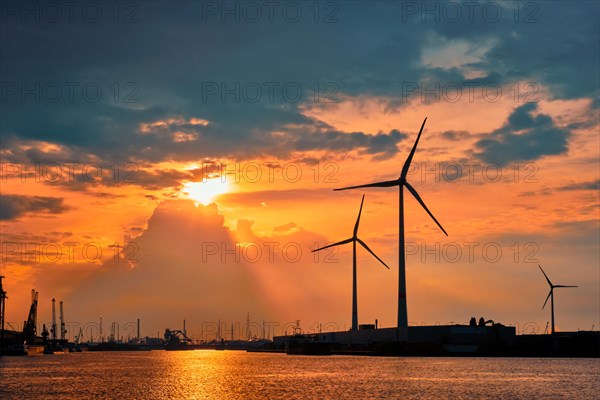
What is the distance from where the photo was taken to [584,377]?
7318 inches

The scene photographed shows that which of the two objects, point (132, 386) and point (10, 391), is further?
point (132, 386)

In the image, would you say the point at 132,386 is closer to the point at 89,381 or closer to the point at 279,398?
the point at 89,381

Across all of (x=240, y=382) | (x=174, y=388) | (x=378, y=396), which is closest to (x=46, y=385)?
(x=174, y=388)

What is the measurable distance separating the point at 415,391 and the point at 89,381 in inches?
3294

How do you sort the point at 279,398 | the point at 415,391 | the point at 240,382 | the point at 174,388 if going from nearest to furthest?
the point at 279,398
the point at 415,391
the point at 174,388
the point at 240,382

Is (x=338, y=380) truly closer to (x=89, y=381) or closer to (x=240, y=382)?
(x=240, y=382)

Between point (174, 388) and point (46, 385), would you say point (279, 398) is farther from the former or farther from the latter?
point (46, 385)

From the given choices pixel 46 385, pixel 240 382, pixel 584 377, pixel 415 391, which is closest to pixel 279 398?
pixel 415 391

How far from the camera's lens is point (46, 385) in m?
173

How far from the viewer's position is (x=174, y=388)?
541 feet

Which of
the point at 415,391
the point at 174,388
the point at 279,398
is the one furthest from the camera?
the point at 174,388

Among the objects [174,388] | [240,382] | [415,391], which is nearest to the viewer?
[415,391]

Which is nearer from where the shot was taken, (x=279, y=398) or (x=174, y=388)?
(x=279, y=398)

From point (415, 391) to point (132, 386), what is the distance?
2390 inches
